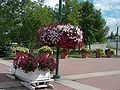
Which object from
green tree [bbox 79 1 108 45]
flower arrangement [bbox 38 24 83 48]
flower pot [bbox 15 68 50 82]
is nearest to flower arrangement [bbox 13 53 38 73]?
flower pot [bbox 15 68 50 82]

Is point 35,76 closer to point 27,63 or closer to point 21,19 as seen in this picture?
point 27,63

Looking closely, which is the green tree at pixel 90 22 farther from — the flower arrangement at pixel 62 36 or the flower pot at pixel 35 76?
the flower pot at pixel 35 76

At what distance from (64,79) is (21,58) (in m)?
2.40

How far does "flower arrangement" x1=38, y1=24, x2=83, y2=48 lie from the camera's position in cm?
1007

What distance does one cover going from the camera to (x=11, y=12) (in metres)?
22.5

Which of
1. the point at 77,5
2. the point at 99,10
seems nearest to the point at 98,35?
the point at 99,10

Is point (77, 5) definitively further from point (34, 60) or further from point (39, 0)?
point (34, 60)

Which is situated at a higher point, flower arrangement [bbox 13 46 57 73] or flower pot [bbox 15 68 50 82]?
flower arrangement [bbox 13 46 57 73]

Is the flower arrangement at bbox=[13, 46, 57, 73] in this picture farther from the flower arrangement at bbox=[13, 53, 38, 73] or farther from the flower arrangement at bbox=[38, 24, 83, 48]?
the flower arrangement at bbox=[38, 24, 83, 48]

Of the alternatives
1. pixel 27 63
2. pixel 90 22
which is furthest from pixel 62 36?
pixel 90 22

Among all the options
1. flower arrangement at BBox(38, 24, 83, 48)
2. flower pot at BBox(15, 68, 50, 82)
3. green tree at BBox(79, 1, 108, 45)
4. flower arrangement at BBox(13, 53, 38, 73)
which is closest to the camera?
flower arrangement at BBox(13, 53, 38, 73)

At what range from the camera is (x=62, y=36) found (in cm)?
1009

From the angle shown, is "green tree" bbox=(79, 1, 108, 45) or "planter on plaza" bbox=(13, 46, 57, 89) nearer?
"planter on plaza" bbox=(13, 46, 57, 89)

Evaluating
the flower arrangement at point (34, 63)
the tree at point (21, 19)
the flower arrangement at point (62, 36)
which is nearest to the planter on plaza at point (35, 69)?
the flower arrangement at point (34, 63)
